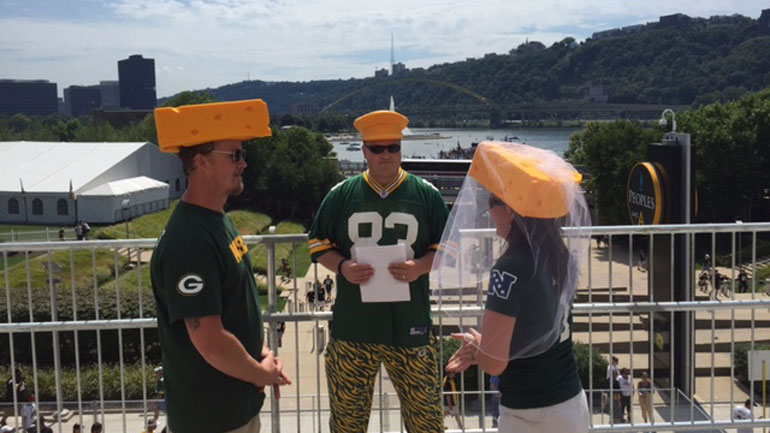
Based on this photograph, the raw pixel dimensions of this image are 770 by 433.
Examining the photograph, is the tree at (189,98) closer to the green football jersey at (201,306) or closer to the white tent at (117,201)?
the white tent at (117,201)

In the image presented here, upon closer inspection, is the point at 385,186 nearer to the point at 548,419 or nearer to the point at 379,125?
the point at 379,125

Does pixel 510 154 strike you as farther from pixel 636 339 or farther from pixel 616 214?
pixel 616 214

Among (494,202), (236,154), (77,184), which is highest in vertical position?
(236,154)

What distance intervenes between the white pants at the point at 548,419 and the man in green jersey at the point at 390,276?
98 cm

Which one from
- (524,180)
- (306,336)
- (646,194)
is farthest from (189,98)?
(524,180)

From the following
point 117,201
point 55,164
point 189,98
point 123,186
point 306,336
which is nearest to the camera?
point 306,336

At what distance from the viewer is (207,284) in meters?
2.79

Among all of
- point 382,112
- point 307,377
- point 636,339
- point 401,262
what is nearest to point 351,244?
point 401,262

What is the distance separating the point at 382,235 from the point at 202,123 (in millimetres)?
1467

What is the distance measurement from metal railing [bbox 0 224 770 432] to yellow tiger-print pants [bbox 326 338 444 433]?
32 centimetres

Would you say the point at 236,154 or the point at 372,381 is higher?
the point at 236,154

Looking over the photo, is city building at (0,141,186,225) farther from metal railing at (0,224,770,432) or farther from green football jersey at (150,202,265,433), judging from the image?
green football jersey at (150,202,265,433)

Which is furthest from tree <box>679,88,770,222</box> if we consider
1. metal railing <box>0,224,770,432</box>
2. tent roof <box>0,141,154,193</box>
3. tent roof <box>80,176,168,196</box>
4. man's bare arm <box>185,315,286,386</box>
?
man's bare arm <box>185,315,286,386</box>

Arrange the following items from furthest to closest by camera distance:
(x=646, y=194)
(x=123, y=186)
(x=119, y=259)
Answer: (x=123, y=186) → (x=119, y=259) → (x=646, y=194)
